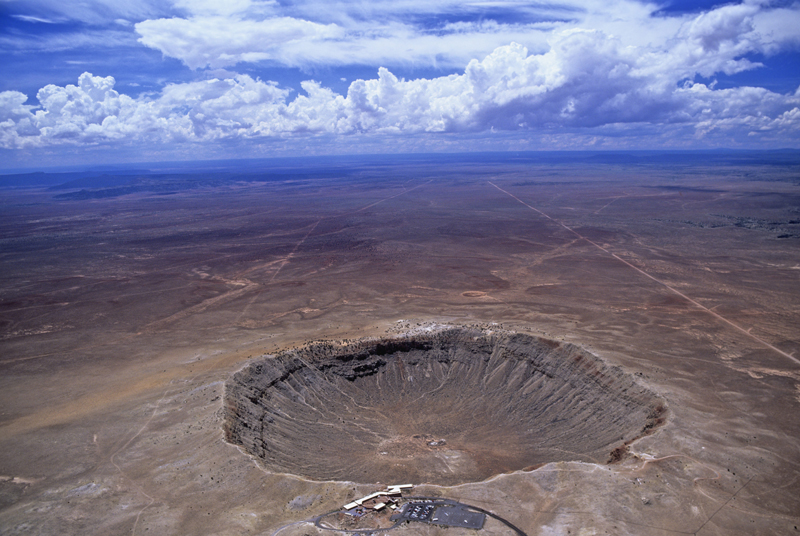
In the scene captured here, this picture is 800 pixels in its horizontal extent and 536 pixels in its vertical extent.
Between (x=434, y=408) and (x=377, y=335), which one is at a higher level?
(x=377, y=335)

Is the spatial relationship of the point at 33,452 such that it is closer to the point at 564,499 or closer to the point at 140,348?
the point at 140,348

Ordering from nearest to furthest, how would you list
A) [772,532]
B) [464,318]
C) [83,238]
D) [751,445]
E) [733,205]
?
1. [772,532]
2. [751,445]
3. [464,318]
4. [83,238]
5. [733,205]

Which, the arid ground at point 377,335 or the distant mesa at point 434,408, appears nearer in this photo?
the arid ground at point 377,335

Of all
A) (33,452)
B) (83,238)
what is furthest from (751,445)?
(83,238)

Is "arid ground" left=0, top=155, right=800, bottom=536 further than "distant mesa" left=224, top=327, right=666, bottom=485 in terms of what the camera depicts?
No
